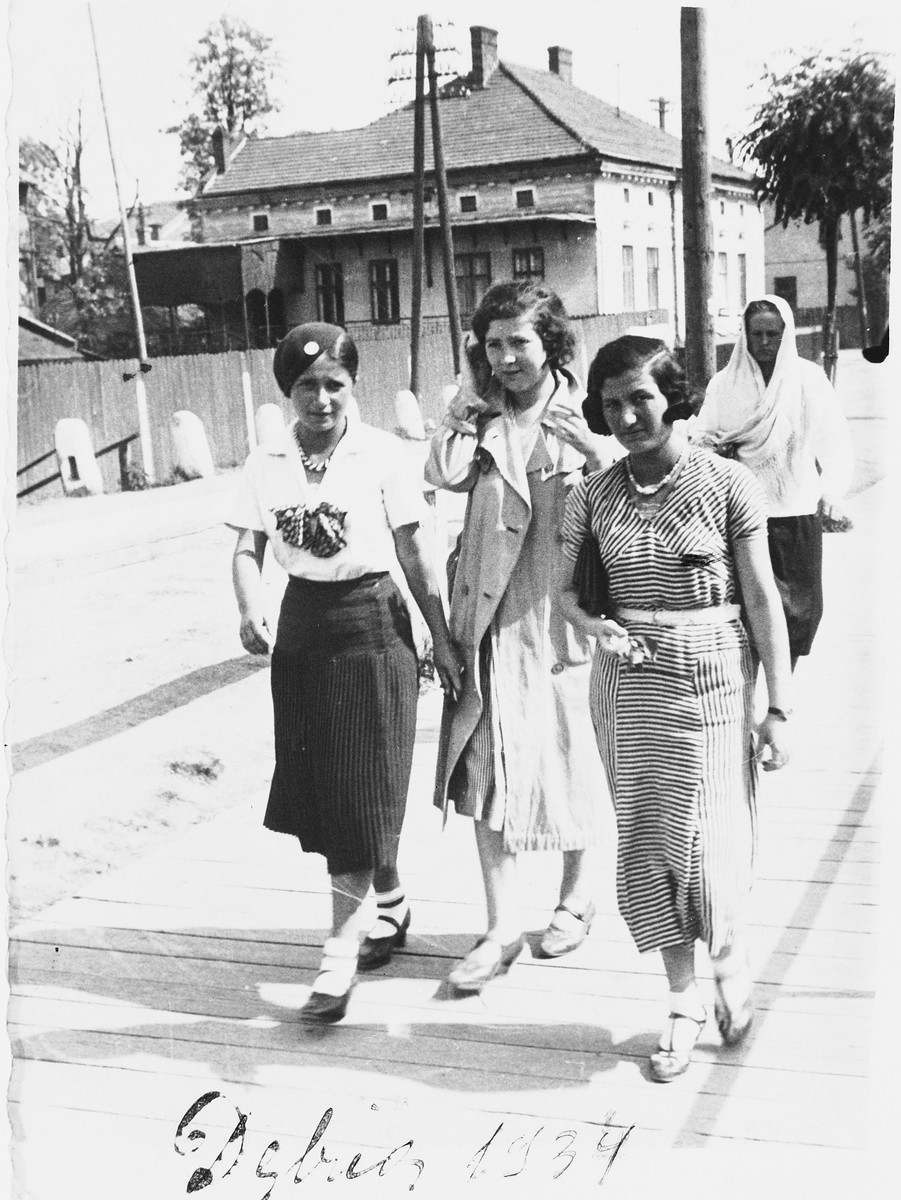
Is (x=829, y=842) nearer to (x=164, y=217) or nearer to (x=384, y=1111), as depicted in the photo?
(x=384, y=1111)

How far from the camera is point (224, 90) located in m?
3.60

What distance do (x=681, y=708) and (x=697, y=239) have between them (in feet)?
4.12

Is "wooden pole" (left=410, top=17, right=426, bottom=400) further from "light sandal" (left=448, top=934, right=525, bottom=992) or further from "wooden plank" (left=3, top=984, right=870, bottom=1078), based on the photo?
"wooden plank" (left=3, top=984, right=870, bottom=1078)

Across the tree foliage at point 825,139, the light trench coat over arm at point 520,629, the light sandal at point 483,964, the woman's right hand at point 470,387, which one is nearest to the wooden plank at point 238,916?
the light sandal at point 483,964

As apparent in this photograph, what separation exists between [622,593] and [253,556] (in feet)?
3.00

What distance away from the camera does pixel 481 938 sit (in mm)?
3604

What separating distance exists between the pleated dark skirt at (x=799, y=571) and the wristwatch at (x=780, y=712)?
43cm

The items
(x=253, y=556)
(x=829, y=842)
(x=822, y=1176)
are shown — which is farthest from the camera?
(x=829, y=842)

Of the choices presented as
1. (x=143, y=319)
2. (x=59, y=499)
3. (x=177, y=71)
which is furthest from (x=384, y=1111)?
(x=177, y=71)

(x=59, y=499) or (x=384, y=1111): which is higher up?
(x=59, y=499)

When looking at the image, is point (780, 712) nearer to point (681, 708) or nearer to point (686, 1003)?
point (681, 708)

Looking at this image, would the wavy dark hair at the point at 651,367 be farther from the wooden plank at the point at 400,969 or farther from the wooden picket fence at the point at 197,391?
the wooden plank at the point at 400,969

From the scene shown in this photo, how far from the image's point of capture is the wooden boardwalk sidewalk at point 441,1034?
319 centimetres

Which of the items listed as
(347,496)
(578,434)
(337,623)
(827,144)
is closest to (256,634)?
(337,623)
